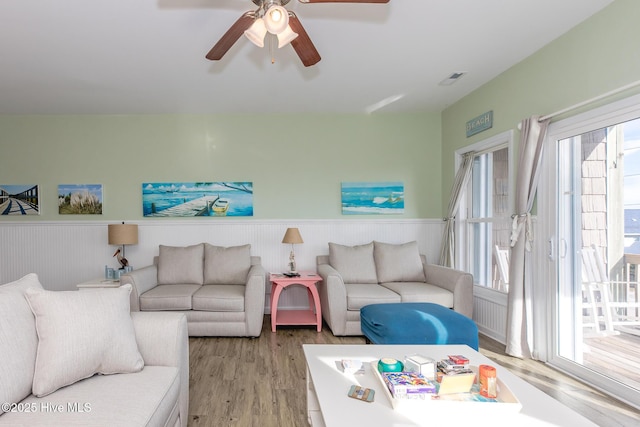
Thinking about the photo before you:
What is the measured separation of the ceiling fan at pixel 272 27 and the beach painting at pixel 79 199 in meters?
3.54

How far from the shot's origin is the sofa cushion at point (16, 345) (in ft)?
4.83

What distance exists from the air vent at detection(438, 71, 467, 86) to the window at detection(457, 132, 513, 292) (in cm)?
73

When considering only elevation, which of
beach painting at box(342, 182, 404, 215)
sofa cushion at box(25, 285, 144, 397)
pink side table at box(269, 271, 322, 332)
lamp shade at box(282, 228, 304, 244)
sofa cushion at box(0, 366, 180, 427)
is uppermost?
beach painting at box(342, 182, 404, 215)

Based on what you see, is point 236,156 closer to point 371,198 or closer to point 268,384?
point 371,198

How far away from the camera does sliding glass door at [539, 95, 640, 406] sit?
2.57 m

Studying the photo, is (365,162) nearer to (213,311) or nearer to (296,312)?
(296,312)

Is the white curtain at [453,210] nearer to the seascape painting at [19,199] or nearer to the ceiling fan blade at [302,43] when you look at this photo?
the ceiling fan blade at [302,43]

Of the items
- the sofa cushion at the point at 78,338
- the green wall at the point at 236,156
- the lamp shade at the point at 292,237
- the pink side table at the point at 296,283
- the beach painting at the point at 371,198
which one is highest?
the green wall at the point at 236,156

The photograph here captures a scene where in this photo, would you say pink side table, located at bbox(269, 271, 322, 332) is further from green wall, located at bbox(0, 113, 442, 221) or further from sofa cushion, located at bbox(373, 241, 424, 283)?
green wall, located at bbox(0, 113, 442, 221)

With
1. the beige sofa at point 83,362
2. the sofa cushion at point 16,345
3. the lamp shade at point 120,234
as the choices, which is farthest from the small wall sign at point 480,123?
the lamp shade at point 120,234

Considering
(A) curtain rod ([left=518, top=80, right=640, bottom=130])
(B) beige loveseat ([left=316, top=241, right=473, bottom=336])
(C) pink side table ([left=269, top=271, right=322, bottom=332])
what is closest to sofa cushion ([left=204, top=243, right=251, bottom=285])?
(C) pink side table ([left=269, top=271, right=322, bottom=332])

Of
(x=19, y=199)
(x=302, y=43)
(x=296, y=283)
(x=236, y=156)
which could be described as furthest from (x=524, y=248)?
(x=19, y=199)

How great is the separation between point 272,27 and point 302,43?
1.44 ft

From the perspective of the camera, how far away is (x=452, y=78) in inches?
152
